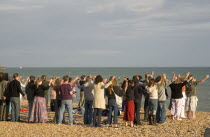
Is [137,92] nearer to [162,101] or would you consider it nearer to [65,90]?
[162,101]

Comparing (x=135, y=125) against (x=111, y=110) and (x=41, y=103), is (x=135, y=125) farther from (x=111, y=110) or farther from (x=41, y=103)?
(x=41, y=103)

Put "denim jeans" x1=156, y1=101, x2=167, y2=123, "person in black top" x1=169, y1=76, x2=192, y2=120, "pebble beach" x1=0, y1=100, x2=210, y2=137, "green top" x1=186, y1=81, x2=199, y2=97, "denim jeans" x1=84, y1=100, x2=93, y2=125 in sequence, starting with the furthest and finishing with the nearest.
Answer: "green top" x1=186, y1=81, x2=199, y2=97 < "person in black top" x1=169, y1=76, x2=192, y2=120 < "denim jeans" x1=156, y1=101, x2=167, y2=123 < "denim jeans" x1=84, y1=100, x2=93, y2=125 < "pebble beach" x1=0, y1=100, x2=210, y2=137

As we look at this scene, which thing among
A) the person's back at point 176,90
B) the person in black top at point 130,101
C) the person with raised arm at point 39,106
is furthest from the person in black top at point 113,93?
the person's back at point 176,90

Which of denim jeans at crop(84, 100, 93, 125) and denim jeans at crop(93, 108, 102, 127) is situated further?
denim jeans at crop(84, 100, 93, 125)

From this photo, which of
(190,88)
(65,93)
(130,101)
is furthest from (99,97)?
(190,88)

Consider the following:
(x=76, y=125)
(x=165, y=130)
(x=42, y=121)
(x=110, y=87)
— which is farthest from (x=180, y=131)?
(x=42, y=121)

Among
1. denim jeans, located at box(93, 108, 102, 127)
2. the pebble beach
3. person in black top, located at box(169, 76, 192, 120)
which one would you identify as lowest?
the pebble beach

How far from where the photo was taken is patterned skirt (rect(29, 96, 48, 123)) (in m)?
12.6

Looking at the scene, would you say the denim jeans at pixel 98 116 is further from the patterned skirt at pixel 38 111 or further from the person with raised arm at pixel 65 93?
the patterned skirt at pixel 38 111

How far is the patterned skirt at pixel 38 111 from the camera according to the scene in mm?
12641

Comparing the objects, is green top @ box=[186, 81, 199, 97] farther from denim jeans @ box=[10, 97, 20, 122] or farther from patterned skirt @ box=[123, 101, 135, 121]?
denim jeans @ box=[10, 97, 20, 122]

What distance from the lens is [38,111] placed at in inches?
500

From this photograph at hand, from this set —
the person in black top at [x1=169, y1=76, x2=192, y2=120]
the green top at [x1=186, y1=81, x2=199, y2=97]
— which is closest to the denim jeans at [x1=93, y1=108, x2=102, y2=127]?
the person in black top at [x1=169, y1=76, x2=192, y2=120]

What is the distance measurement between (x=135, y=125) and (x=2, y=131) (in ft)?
14.5
